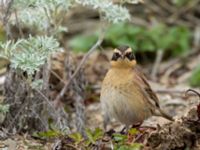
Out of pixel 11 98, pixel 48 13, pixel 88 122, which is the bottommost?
pixel 88 122

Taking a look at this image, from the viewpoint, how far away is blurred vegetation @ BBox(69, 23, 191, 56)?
10.1 metres

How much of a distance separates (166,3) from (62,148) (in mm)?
6623

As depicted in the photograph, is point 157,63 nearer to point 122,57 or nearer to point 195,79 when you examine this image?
point 195,79

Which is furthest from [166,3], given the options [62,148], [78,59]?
[62,148]

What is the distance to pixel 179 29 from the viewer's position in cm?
→ 1063

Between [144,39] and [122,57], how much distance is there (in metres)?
3.79

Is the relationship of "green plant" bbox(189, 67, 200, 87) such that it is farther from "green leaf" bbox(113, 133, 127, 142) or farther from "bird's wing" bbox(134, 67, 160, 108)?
"green leaf" bbox(113, 133, 127, 142)

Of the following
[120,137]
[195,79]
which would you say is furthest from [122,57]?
[195,79]

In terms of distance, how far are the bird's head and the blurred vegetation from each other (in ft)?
11.3

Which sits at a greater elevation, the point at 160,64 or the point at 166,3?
the point at 166,3

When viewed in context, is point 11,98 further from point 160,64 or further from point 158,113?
point 160,64

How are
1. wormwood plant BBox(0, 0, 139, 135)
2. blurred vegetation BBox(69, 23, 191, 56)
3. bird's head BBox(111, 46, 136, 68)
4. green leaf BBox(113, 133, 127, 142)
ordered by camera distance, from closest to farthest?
green leaf BBox(113, 133, 127, 142)
wormwood plant BBox(0, 0, 139, 135)
bird's head BBox(111, 46, 136, 68)
blurred vegetation BBox(69, 23, 191, 56)

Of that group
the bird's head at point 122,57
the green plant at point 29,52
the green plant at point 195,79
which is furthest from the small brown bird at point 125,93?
the green plant at point 195,79

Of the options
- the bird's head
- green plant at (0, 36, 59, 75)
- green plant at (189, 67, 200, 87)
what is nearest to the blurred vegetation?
green plant at (189, 67, 200, 87)
